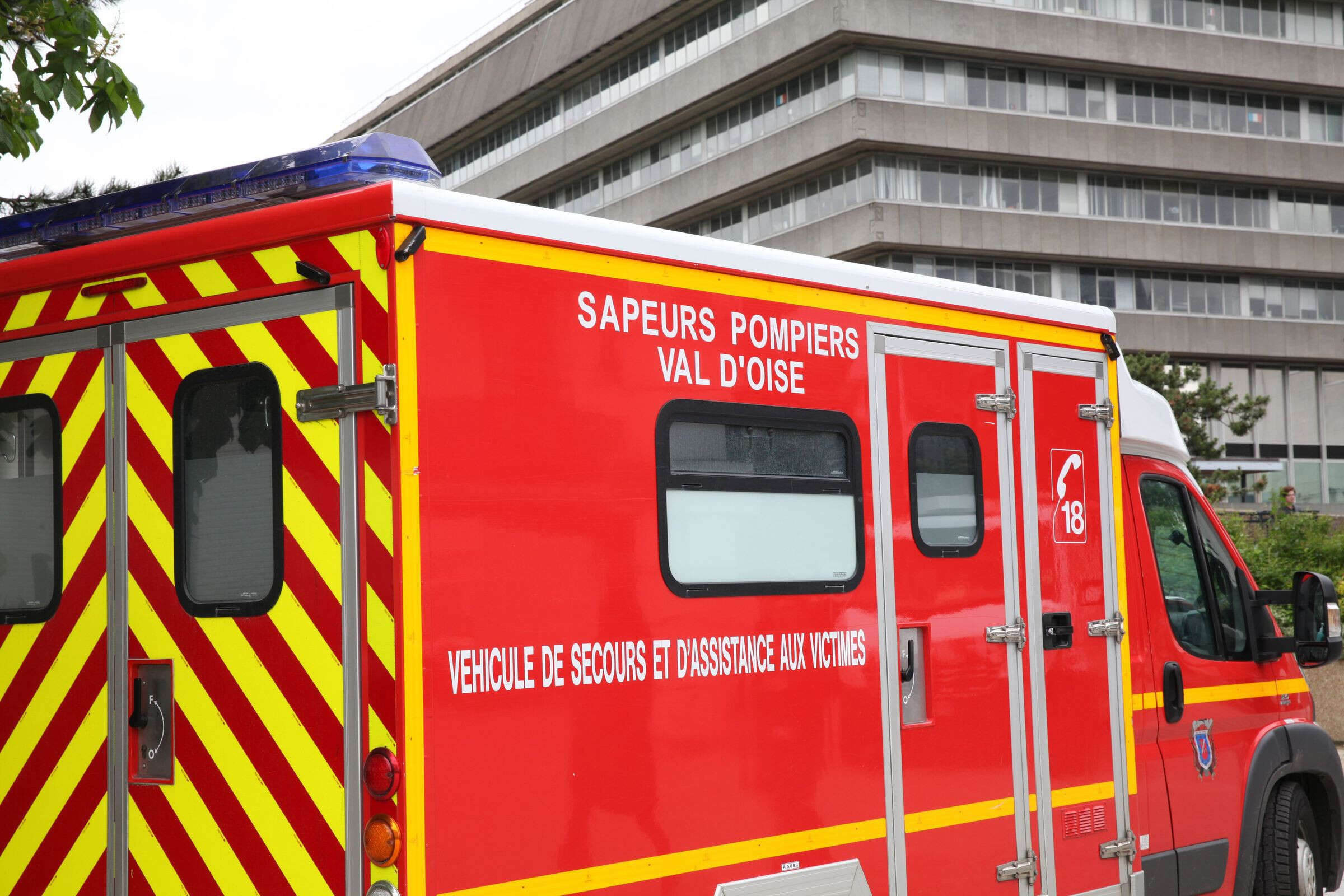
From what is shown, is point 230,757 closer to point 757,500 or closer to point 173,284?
point 173,284

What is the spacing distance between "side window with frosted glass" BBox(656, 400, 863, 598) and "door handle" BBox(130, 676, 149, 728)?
145cm

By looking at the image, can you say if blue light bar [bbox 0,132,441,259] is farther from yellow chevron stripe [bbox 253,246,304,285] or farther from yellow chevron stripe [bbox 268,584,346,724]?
yellow chevron stripe [bbox 268,584,346,724]

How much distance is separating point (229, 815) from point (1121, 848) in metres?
3.52

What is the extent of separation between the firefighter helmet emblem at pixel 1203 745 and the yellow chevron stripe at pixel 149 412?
4310 millimetres

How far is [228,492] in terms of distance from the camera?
3801 mm

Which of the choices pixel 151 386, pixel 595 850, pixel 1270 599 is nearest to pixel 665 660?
pixel 595 850

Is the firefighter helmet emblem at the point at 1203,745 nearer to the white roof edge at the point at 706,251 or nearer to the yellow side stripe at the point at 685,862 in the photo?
the white roof edge at the point at 706,251

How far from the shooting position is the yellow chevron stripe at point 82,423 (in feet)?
13.1

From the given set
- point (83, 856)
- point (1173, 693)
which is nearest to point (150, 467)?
point (83, 856)

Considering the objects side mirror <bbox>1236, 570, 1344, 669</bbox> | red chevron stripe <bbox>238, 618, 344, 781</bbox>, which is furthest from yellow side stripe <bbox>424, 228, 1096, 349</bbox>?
side mirror <bbox>1236, 570, 1344, 669</bbox>

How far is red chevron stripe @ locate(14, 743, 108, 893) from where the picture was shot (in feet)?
12.7

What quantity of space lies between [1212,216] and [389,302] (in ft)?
177

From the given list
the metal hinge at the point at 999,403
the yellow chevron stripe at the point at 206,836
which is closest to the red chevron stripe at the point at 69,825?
the yellow chevron stripe at the point at 206,836

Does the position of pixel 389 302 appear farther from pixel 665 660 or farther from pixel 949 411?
pixel 949 411
